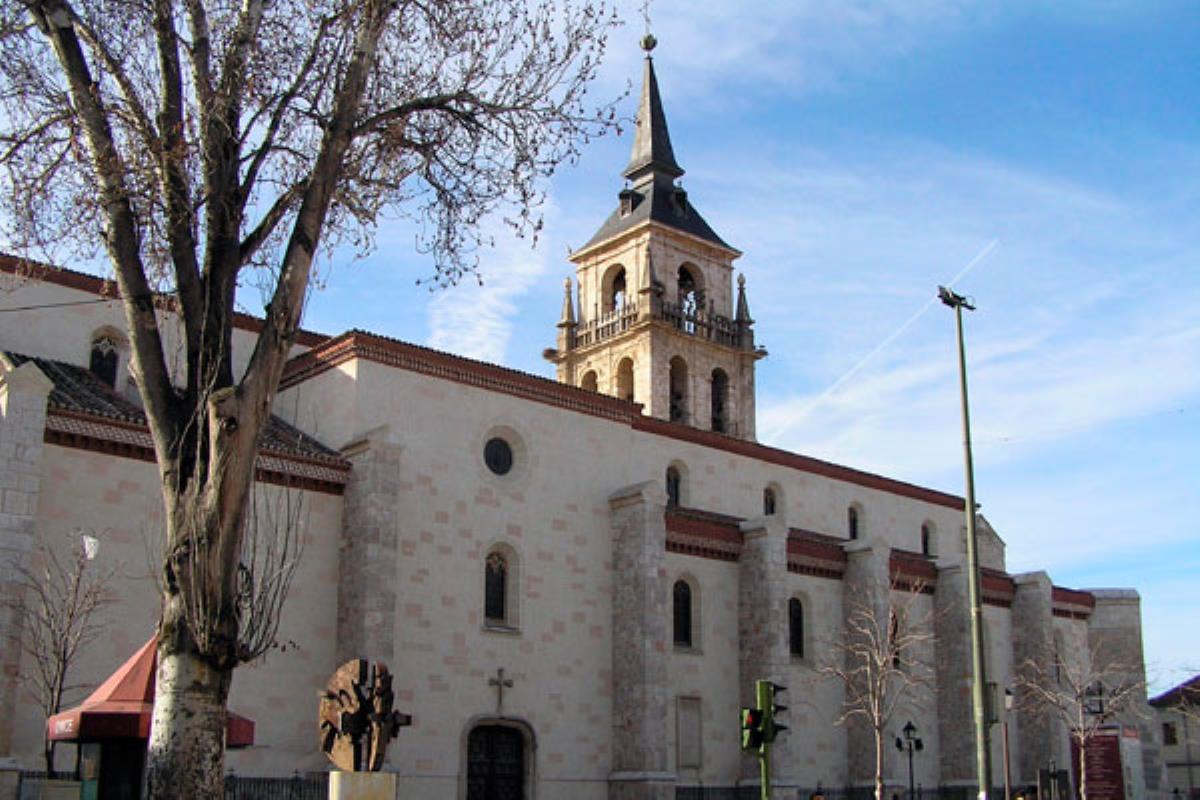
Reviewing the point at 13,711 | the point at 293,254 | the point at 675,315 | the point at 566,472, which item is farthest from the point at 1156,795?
the point at 293,254

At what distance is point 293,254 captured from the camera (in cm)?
1216

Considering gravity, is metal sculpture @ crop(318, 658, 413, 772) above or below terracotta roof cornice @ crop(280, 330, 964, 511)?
below

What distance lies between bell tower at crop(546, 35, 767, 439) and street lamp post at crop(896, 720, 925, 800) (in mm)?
14170

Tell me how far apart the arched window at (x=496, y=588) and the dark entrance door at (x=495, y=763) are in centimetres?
241

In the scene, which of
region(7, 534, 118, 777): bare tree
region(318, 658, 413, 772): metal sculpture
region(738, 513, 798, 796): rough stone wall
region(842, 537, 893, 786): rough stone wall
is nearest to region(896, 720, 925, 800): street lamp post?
region(842, 537, 893, 786): rough stone wall

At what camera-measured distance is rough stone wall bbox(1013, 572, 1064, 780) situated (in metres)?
41.2

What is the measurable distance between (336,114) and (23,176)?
3163mm

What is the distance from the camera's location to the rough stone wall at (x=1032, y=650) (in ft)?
135

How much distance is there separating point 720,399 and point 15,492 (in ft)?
101

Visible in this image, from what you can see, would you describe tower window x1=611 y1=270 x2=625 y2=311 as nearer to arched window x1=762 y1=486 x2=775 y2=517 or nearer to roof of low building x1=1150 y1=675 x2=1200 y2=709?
arched window x1=762 y1=486 x2=775 y2=517

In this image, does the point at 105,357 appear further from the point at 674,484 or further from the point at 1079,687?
the point at 1079,687

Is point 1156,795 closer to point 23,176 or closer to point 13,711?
point 13,711

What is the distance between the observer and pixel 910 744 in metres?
33.5

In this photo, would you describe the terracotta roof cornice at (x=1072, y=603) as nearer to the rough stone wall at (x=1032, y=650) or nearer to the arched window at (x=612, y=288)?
the rough stone wall at (x=1032, y=650)
